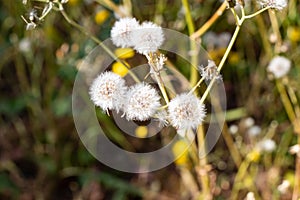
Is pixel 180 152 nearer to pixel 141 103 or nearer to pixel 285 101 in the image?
pixel 285 101

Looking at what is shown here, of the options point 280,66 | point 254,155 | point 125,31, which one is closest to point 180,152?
point 254,155

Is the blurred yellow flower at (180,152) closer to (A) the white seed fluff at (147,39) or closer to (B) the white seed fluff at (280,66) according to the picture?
(B) the white seed fluff at (280,66)

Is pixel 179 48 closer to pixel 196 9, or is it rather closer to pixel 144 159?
pixel 196 9

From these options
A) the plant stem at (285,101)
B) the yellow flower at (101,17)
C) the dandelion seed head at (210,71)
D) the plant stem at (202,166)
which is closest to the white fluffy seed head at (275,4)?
the dandelion seed head at (210,71)

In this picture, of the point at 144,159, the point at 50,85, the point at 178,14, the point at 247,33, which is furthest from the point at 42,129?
the point at 247,33

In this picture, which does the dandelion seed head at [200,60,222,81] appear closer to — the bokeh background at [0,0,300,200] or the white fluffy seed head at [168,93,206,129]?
the white fluffy seed head at [168,93,206,129]

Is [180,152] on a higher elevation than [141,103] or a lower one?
higher

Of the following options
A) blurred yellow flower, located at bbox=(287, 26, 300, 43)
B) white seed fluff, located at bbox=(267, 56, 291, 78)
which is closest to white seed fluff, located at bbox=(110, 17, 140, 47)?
white seed fluff, located at bbox=(267, 56, 291, 78)
